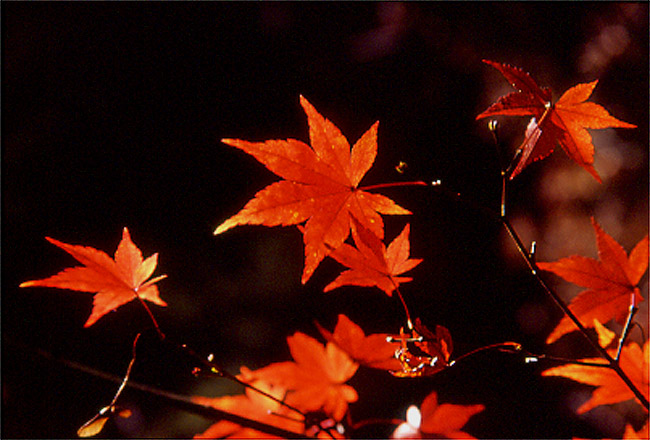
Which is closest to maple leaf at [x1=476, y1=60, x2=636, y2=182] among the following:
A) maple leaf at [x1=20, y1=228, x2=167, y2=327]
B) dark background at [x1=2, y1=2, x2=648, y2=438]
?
maple leaf at [x1=20, y1=228, x2=167, y2=327]

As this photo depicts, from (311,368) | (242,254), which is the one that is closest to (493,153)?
(242,254)

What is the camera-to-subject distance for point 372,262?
726 millimetres

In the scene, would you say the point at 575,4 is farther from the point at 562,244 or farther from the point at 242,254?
the point at 242,254

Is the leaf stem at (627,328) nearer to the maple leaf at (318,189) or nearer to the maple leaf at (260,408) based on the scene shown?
the maple leaf at (318,189)

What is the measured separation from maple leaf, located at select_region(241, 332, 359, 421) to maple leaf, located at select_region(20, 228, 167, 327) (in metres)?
0.33

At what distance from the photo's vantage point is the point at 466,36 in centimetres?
209

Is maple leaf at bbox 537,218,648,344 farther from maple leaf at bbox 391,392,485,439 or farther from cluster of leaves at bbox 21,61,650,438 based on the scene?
maple leaf at bbox 391,392,485,439

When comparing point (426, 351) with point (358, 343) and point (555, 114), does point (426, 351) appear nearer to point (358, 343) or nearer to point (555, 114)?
point (358, 343)

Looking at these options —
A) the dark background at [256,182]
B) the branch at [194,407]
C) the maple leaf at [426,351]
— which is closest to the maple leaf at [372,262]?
the maple leaf at [426,351]

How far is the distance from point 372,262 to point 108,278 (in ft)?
1.62

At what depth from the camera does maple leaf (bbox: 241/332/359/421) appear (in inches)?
35.1

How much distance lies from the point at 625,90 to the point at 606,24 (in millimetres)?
396

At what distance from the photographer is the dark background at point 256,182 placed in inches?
65.4

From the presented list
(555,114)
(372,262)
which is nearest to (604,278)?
(555,114)
